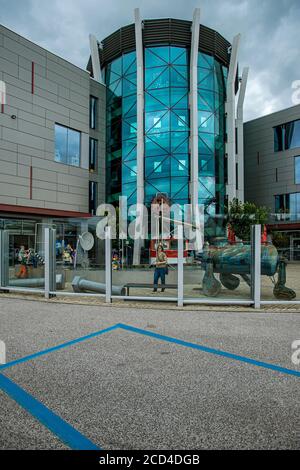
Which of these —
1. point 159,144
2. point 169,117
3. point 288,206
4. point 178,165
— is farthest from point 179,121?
point 288,206

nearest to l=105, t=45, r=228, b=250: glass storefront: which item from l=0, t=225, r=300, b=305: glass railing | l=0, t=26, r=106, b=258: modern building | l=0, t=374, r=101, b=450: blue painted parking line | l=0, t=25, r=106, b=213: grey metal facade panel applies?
l=0, t=26, r=106, b=258: modern building

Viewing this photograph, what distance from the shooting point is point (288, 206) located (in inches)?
1446

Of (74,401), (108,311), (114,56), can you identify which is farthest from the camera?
(114,56)

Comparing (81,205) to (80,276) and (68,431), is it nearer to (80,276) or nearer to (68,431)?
(80,276)

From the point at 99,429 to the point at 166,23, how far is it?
1352 inches

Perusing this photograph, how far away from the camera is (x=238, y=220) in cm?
2777

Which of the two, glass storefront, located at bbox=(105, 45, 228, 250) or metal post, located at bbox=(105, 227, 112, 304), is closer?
metal post, located at bbox=(105, 227, 112, 304)

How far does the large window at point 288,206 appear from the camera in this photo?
35.8 m

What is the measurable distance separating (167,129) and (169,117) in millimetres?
1145

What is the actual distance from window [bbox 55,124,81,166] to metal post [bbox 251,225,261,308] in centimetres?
2109

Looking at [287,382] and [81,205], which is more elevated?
[81,205]

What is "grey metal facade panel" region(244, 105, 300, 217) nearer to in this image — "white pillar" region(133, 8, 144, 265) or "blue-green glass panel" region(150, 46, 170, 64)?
"blue-green glass panel" region(150, 46, 170, 64)

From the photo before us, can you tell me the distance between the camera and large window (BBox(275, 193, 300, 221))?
3584cm

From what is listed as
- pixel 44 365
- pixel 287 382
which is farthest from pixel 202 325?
pixel 44 365
